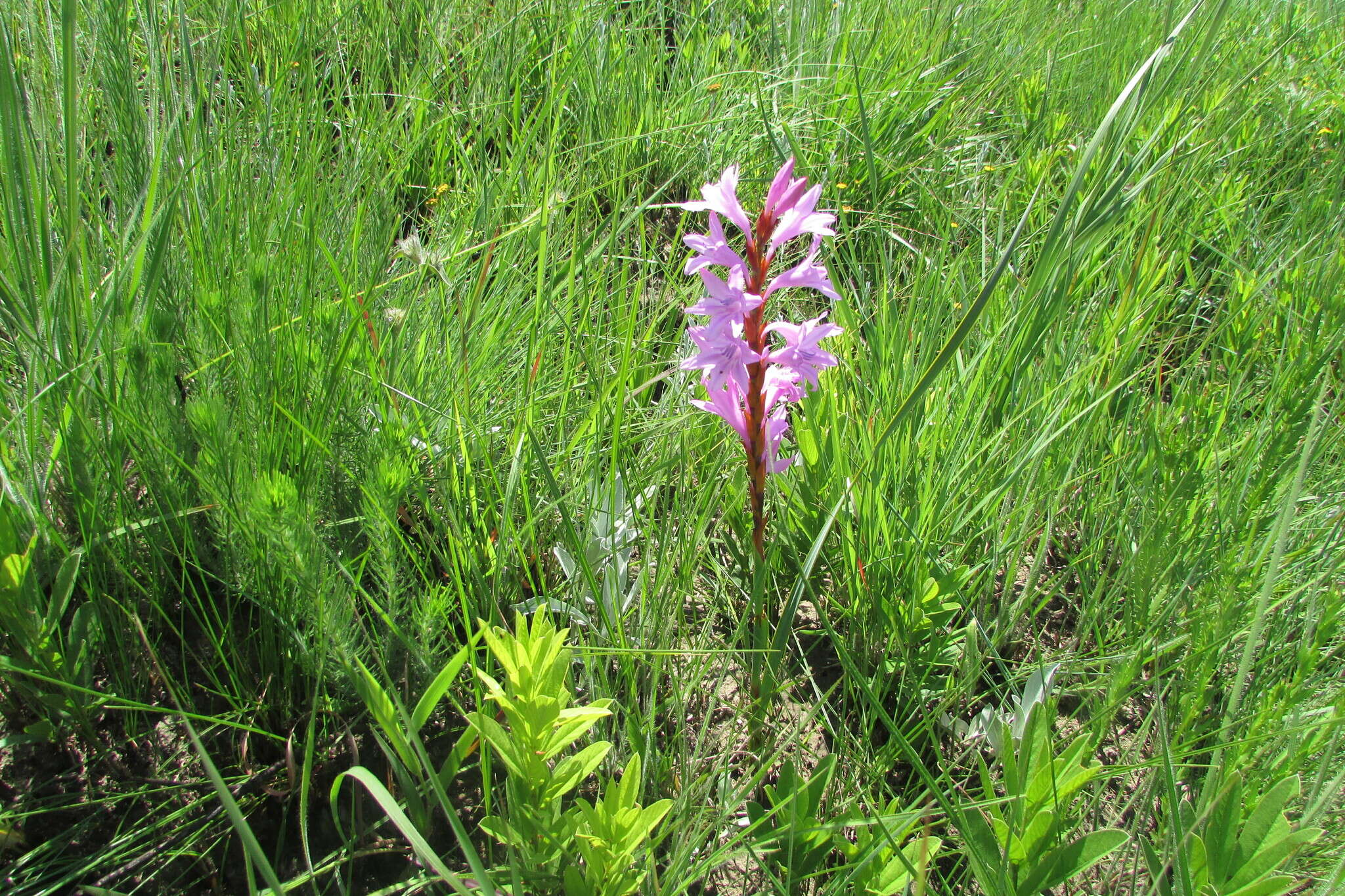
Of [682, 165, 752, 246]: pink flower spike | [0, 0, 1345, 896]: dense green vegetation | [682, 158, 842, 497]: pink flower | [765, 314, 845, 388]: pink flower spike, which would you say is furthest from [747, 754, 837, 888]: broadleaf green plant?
[682, 165, 752, 246]: pink flower spike

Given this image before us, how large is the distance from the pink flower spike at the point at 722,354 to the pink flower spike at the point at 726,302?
0.04 feet

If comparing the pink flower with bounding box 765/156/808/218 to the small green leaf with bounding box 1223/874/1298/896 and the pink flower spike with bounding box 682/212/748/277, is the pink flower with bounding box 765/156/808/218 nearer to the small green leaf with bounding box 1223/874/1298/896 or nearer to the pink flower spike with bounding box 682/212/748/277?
the pink flower spike with bounding box 682/212/748/277

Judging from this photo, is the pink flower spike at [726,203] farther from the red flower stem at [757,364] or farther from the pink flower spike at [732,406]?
the pink flower spike at [732,406]

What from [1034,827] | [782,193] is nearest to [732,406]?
[782,193]

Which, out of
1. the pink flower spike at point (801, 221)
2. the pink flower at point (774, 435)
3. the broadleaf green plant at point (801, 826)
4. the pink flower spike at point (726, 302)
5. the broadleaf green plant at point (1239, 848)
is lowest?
the broadleaf green plant at point (801, 826)

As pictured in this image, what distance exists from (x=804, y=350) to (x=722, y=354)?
12cm

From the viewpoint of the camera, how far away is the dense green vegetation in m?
1.09

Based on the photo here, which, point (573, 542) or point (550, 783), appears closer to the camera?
point (550, 783)

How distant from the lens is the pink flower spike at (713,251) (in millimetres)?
1137

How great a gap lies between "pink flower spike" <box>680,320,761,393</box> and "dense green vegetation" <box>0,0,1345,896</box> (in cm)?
14

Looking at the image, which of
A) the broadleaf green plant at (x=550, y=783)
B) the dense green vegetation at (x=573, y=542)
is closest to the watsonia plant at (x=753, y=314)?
the dense green vegetation at (x=573, y=542)

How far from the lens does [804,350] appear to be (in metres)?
1.17

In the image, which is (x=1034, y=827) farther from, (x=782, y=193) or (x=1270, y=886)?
(x=782, y=193)

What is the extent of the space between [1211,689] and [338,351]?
1.58 meters
